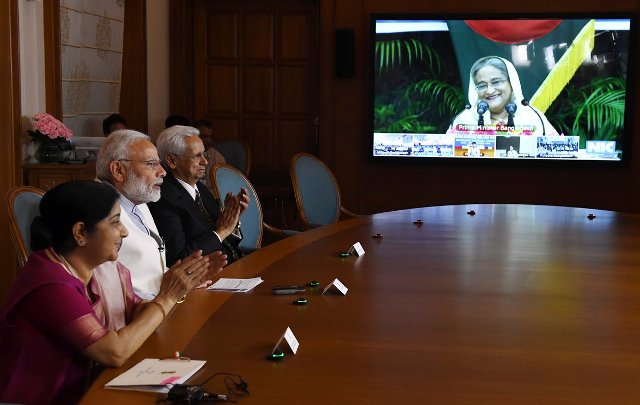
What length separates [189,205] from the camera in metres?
3.92

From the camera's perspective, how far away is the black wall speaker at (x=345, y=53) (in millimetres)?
7191

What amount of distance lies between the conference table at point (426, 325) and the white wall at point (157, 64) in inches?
156

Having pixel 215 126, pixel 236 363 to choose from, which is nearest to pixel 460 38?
pixel 215 126

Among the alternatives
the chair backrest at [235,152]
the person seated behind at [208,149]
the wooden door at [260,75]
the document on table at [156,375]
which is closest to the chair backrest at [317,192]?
the person seated behind at [208,149]

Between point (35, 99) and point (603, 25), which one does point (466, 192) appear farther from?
point (35, 99)

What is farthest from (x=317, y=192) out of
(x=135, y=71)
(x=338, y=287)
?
(x=338, y=287)

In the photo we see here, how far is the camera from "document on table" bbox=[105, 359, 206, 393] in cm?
185

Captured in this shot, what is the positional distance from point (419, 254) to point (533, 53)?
398 cm

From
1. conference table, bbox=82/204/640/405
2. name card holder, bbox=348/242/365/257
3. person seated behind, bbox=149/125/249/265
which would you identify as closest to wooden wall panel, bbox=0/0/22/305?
person seated behind, bbox=149/125/249/265

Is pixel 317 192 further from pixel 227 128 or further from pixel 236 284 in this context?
pixel 236 284

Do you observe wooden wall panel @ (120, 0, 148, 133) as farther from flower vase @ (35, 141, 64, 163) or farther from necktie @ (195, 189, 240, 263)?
necktie @ (195, 189, 240, 263)

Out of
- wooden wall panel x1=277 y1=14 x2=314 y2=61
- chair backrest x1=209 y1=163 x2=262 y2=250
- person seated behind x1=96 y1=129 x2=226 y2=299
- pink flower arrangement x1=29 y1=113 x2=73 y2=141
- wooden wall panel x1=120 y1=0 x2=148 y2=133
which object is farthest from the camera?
wooden wall panel x1=277 y1=14 x2=314 y2=61

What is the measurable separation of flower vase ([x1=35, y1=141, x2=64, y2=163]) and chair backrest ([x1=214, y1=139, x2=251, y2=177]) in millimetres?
1923

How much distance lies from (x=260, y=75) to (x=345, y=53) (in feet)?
3.33
